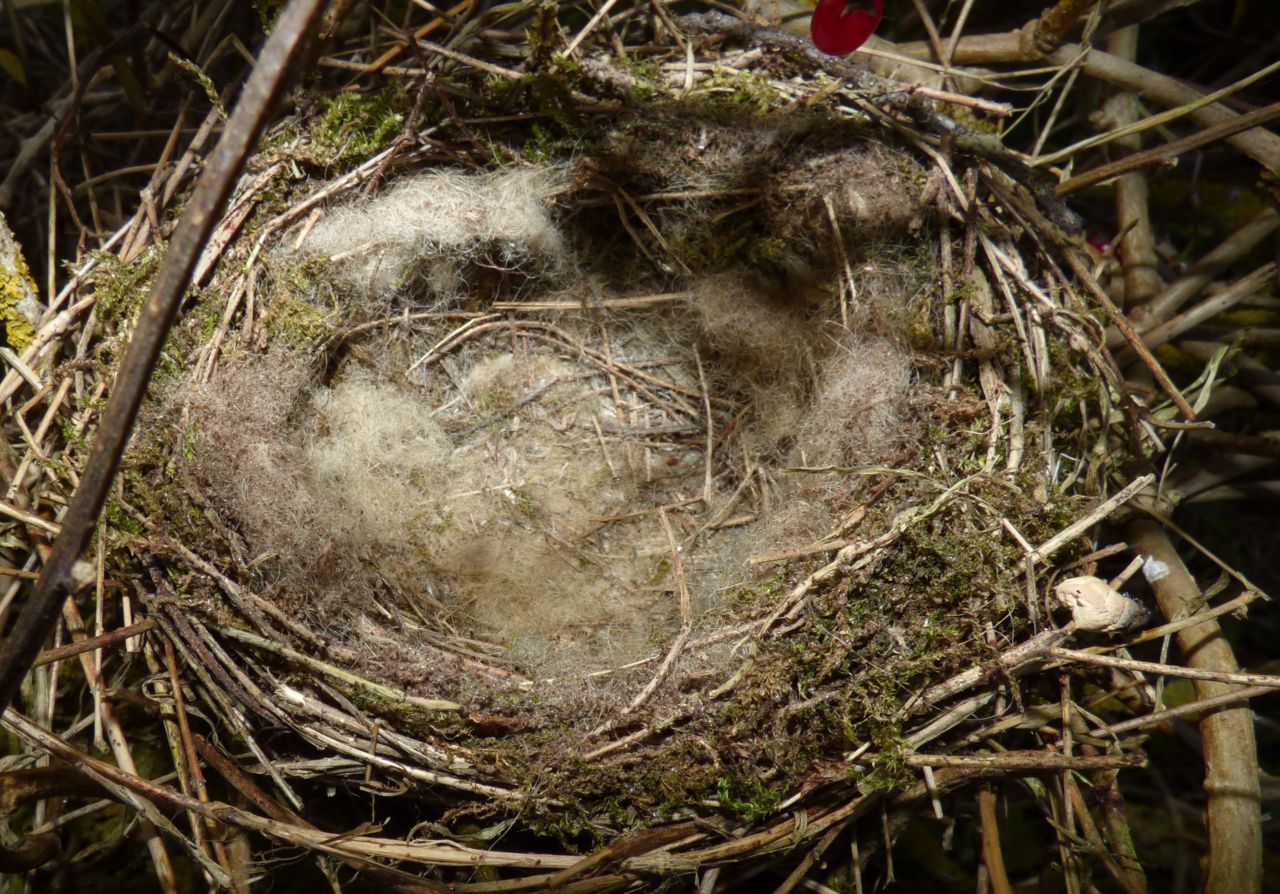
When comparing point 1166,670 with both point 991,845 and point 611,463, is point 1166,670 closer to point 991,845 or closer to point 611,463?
point 991,845

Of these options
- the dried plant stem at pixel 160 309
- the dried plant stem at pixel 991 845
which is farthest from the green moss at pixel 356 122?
the dried plant stem at pixel 991 845

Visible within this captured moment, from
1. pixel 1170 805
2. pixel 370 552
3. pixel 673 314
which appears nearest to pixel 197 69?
pixel 370 552

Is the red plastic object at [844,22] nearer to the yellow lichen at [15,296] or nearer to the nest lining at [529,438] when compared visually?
the nest lining at [529,438]

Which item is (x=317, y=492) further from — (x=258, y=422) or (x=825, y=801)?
(x=825, y=801)

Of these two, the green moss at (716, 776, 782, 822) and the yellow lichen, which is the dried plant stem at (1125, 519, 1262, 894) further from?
the yellow lichen

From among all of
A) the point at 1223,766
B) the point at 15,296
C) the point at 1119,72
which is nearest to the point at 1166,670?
the point at 1223,766

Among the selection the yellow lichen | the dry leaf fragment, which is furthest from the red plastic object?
the yellow lichen
